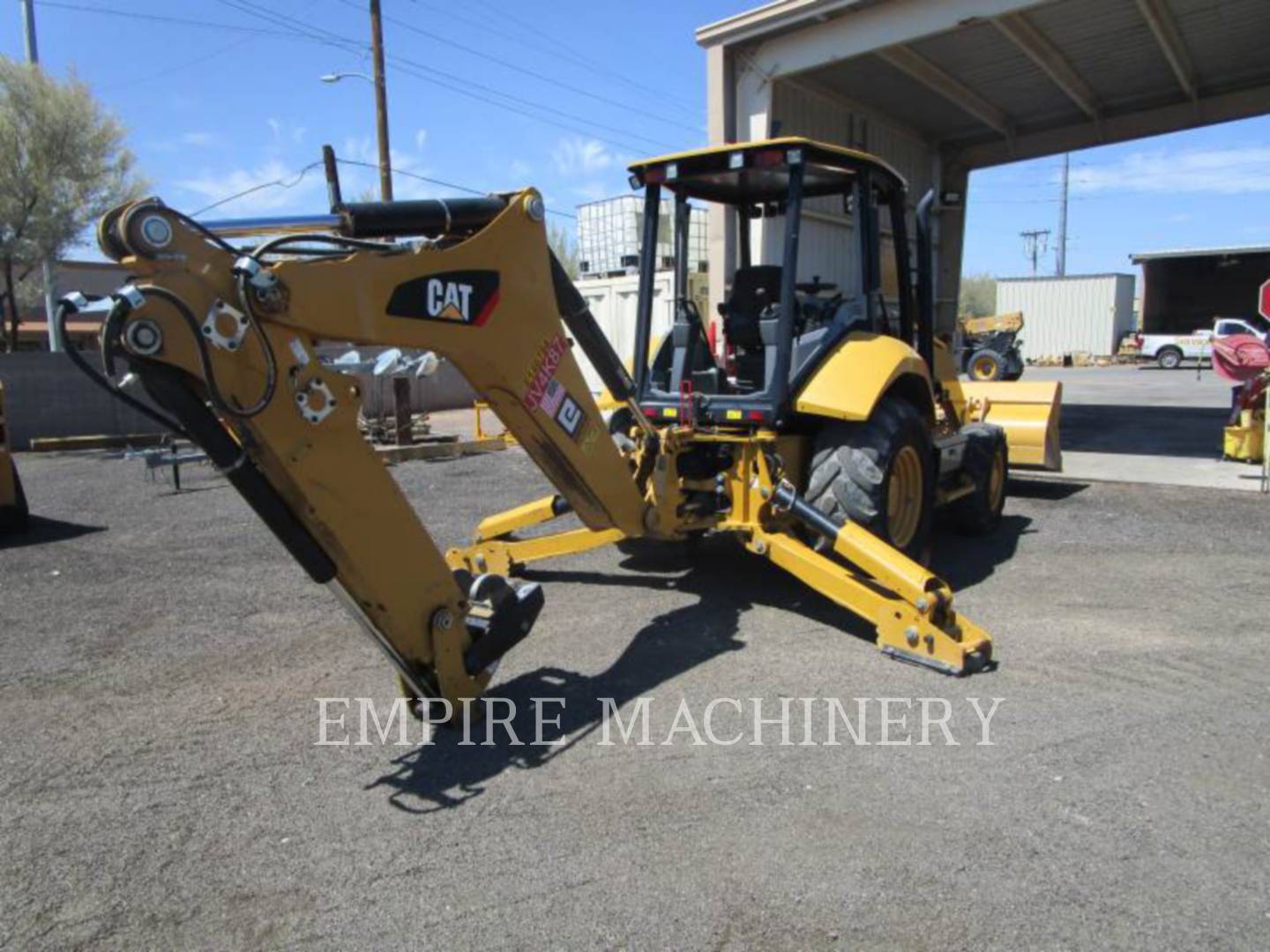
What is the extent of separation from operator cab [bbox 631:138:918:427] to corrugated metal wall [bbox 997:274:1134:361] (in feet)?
→ 126

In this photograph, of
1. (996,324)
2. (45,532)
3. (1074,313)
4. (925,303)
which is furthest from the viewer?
(1074,313)

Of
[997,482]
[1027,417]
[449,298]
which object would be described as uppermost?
[449,298]

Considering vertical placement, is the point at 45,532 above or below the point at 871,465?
below

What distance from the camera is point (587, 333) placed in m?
4.82

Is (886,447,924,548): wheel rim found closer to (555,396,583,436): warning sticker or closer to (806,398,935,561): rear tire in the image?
(806,398,935,561): rear tire

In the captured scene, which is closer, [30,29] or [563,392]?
[563,392]

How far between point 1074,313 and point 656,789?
44235 mm

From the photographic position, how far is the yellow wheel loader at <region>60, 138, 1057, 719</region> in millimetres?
3160

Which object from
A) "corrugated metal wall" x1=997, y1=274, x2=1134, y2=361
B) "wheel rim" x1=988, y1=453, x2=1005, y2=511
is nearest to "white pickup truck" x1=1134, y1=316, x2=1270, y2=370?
"corrugated metal wall" x1=997, y1=274, x2=1134, y2=361

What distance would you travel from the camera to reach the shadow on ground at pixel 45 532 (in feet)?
27.4

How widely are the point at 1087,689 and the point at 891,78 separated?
34.5ft

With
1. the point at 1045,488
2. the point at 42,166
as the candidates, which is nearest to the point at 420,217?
the point at 1045,488

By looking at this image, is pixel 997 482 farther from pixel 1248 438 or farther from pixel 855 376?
pixel 1248 438

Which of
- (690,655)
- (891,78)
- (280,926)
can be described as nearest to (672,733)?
(690,655)
